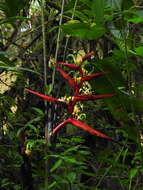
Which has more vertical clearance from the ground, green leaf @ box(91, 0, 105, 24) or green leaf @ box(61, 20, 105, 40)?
green leaf @ box(91, 0, 105, 24)

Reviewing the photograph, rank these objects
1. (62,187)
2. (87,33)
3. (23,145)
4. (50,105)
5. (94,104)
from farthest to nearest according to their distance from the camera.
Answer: (94,104), (62,187), (23,145), (50,105), (87,33)

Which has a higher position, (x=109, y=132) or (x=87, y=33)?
(x=87, y=33)

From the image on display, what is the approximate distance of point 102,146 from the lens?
7.29 feet

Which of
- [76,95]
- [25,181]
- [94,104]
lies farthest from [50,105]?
[94,104]

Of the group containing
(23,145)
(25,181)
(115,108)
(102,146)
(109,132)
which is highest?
(115,108)

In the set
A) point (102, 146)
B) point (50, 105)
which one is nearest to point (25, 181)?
point (50, 105)

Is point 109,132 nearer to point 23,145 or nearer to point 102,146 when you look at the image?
point 102,146

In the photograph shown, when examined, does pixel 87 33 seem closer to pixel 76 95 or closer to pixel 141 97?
pixel 76 95

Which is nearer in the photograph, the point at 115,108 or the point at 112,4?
the point at 112,4

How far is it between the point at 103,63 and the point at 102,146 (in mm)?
1601

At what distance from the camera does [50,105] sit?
705 millimetres

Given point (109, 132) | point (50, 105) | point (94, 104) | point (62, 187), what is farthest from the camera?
point (94, 104)

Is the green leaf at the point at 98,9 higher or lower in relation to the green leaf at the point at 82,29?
higher

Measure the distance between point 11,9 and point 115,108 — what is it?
1.05ft
